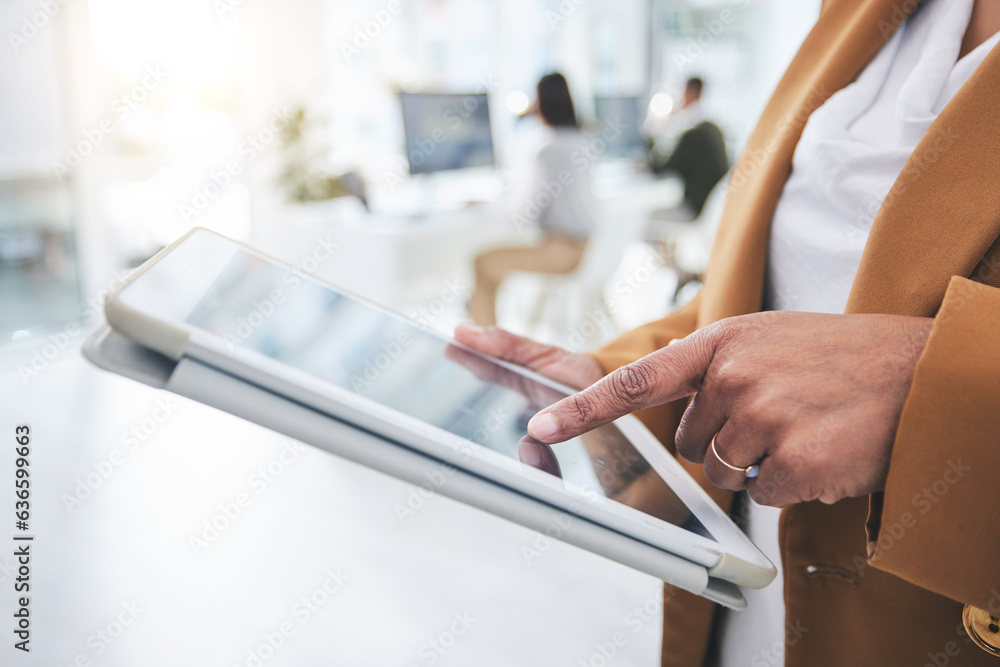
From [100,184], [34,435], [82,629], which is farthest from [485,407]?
[100,184]

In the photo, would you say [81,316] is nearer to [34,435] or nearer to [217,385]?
[34,435]

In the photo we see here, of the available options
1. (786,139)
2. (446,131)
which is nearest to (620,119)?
(446,131)

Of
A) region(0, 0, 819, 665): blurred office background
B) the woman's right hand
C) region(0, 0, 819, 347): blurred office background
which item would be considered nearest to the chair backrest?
region(0, 0, 819, 665): blurred office background

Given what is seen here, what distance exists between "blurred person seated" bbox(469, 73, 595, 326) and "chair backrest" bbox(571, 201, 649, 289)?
0.14ft

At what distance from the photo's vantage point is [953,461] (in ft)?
1.24

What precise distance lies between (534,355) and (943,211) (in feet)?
1.26

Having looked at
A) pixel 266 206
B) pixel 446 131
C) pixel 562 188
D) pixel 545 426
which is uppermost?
pixel 545 426

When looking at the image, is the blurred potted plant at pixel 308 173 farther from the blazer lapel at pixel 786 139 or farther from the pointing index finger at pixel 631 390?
the pointing index finger at pixel 631 390

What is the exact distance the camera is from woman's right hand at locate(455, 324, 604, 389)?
27.7 inches

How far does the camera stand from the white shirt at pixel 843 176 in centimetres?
58

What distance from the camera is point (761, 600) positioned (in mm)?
653

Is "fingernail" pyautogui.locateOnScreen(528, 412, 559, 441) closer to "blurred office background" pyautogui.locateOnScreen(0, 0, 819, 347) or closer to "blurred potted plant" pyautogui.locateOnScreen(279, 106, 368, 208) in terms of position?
"blurred office background" pyautogui.locateOnScreen(0, 0, 819, 347)

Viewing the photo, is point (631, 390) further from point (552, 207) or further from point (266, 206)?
point (266, 206)

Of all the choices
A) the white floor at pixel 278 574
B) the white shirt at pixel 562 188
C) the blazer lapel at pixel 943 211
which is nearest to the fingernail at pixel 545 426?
the blazer lapel at pixel 943 211
